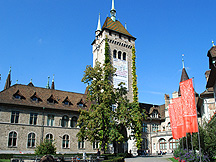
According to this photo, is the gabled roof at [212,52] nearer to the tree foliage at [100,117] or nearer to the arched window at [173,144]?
the tree foliage at [100,117]

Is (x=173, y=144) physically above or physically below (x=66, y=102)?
below

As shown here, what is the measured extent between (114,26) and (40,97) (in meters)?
24.5

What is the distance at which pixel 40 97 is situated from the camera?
128ft

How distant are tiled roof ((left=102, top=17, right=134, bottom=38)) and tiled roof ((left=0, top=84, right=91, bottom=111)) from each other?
17792mm

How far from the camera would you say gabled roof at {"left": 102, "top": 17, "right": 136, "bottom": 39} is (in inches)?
1993

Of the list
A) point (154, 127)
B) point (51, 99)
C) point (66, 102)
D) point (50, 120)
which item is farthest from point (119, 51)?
point (50, 120)

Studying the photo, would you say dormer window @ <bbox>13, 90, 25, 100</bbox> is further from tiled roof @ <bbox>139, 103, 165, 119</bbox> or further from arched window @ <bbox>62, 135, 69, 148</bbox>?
tiled roof @ <bbox>139, 103, 165, 119</bbox>

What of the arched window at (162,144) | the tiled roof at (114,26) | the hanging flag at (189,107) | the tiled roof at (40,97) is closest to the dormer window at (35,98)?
the tiled roof at (40,97)

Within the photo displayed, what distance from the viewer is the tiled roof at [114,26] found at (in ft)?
166

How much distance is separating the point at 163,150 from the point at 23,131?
28862 millimetres

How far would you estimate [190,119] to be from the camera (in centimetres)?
1961

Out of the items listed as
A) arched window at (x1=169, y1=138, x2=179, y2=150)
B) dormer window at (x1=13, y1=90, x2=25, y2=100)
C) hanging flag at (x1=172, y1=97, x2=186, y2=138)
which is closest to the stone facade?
dormer window at (x1=13, y1=90, x2=25, y2=100)

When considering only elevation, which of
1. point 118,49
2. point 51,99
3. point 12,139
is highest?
point 118,49

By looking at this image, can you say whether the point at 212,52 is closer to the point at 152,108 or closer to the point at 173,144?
the point at 173,144
